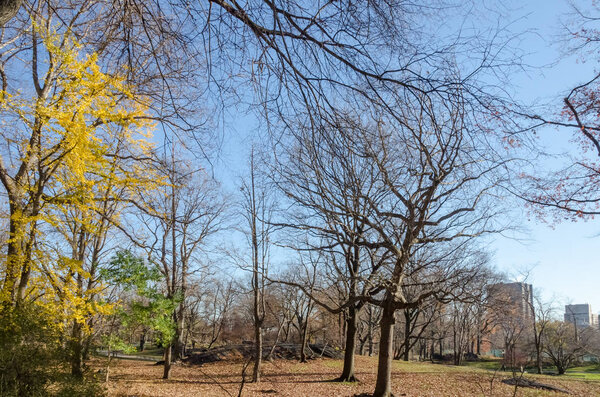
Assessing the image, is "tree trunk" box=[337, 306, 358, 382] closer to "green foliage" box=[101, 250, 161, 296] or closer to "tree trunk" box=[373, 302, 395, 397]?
"tree trunk" box=[373, 302, 395, 397]

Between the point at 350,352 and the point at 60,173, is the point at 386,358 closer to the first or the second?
the point at 350,352

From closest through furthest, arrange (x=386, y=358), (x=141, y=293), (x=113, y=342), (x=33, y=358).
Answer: (x=33, y=358), (x=386, y=358), (x=113, y=342), (x=141, y=293)

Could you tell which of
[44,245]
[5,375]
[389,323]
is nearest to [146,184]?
[44,245]

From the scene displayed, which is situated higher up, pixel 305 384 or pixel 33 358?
pixel 33 358

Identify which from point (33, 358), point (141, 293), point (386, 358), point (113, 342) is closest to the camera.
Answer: point (33, 358)

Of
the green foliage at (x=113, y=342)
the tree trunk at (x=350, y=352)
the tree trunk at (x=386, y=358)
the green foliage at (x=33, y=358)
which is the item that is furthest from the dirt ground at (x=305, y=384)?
the green foliage at (x=33, y=358)

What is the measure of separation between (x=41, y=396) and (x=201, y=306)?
38.2 metres

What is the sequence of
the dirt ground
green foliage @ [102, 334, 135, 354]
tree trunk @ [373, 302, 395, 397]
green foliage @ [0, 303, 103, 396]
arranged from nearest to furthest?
green foliage @ [0, 303, 103, 396], tree trunk @ [373, 302, 395, 397], green foliage @ [102, 334, 135, 354], the dirt ground

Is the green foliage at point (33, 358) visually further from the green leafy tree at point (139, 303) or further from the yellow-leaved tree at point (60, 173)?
the green leafy tree at point (139, 303)

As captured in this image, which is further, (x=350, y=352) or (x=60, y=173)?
(x=350, y=352)

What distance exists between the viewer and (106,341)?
13008mm

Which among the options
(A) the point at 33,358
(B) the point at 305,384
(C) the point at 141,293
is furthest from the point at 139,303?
(A) the point at 33,358

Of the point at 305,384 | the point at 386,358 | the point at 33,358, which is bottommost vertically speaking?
the point at 305,384

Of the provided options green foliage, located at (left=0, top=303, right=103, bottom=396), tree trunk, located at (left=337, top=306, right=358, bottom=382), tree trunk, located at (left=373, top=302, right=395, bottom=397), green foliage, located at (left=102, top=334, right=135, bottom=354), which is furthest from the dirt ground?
green foliage, located at (left=0, top=303, right=103, bottom=396)
